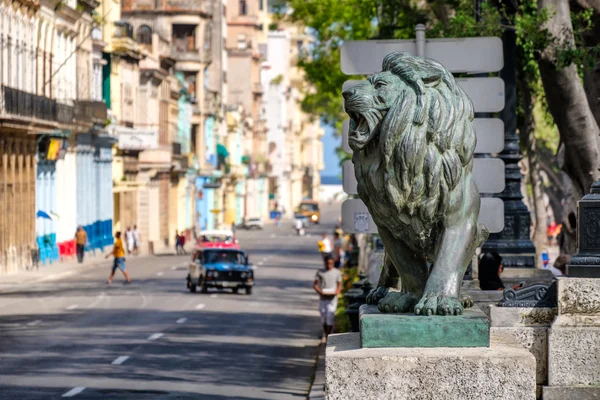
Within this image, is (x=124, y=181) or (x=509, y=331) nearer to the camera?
(x=509, y=331)

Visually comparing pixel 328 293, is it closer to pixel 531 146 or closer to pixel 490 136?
pixel 531 146

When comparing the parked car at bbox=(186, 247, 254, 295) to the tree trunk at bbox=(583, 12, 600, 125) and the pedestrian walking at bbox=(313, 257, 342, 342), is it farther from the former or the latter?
the tree trunk at bbox=(583, 12, 600, 125)

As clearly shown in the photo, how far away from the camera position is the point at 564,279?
972 centimetres

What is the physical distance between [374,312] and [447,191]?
0.73 metres

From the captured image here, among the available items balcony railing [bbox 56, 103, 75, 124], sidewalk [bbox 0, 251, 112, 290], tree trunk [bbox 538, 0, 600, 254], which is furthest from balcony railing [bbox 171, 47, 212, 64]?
tree trunk [bbox 538, 0, 600, 254]

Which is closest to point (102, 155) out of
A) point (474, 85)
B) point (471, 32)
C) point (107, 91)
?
point (107, 91)

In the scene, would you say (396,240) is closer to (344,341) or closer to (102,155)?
(344,341)

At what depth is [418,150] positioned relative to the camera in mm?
6898

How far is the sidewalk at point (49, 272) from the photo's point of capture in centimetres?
4445

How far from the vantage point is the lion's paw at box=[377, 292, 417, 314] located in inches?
288

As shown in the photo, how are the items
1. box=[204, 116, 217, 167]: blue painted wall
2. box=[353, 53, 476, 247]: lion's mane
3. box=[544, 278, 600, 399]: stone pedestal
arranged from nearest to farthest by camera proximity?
box=[353, 53, 476, 247]: lion's mane, box=[544, 278, 600, 399]: stone pedestal, box=[204, 116, 217, 167]: blue painted wall

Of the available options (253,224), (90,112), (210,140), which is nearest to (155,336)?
(90,112)

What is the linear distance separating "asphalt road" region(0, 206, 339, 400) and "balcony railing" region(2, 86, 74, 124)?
5636 millimetres

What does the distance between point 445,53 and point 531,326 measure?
3263 mm
